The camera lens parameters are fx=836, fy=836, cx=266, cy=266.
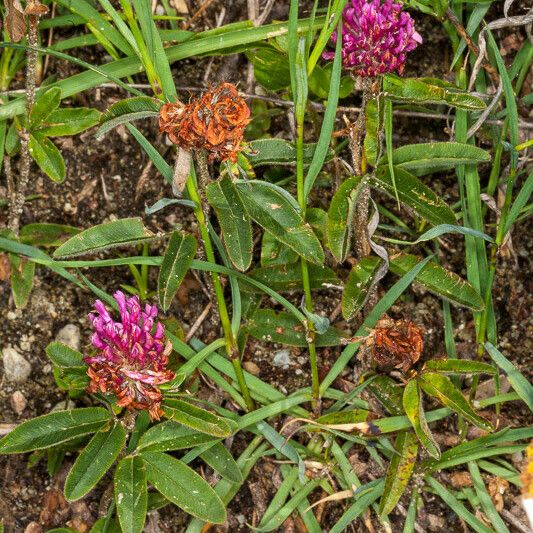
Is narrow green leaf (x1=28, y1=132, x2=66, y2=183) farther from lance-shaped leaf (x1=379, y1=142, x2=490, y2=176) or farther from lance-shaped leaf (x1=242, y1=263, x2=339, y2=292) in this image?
lance-shaped leaf (x1=379, y1=142, x2=490, y2=176)

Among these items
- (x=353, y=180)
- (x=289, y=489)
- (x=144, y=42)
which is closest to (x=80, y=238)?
(x=144, y=42)

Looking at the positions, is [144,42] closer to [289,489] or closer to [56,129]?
[56,129]

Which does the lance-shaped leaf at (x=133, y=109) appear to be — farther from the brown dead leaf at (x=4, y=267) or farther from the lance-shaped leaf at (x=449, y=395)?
the lance-shaped leaf at (x=449, y=395)

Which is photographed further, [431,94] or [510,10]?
[510,10]

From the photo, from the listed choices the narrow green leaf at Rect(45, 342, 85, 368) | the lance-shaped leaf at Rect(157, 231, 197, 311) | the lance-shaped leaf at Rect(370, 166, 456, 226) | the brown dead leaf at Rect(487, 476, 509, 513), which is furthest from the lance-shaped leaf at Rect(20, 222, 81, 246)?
the brown dead leaf at Rect(487, 476, 509, 513)

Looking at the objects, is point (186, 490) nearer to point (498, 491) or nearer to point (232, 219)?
point (232, 219)

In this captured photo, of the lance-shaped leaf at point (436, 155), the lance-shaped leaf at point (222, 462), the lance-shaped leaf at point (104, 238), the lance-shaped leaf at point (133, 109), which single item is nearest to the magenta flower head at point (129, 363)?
the lance-shaped leaf at point (104, 238)
